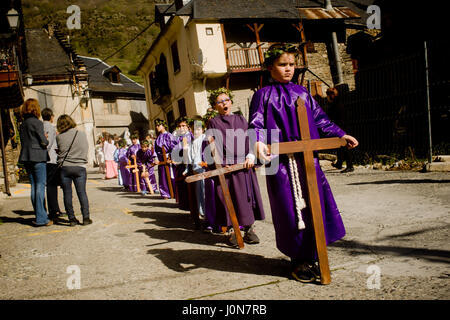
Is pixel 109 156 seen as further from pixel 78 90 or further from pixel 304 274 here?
pixel 304 274

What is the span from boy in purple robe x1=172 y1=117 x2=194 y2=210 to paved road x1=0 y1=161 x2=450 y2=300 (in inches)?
16.5

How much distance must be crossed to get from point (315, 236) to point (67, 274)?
8.13 ft

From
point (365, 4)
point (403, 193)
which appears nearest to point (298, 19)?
point (365, 4)

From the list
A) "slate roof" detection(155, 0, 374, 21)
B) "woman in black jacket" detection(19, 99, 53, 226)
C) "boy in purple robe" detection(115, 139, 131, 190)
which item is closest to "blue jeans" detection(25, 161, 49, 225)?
"woman in black jacket" detection(19, 99, 53, 226)

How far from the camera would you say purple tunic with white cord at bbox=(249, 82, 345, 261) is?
2.90m

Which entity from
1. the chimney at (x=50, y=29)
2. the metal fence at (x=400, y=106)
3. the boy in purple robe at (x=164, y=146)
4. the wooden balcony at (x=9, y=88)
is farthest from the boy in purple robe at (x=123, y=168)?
the chimney at (x=50, y=29)

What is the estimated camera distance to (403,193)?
19.2 feet

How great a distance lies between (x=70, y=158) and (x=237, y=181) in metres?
3.13

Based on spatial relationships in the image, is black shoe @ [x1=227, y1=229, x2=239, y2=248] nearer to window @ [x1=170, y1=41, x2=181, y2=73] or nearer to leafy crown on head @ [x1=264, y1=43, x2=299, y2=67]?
leafy crown on head @ [x1=264, y1=43, x2=299, y2=67]

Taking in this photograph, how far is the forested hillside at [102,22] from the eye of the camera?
23.9 meters

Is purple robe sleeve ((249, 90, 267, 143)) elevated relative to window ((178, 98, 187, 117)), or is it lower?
lower

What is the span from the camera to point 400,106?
31.3ft

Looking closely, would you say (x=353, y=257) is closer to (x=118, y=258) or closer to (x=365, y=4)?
(x=118, y=258)

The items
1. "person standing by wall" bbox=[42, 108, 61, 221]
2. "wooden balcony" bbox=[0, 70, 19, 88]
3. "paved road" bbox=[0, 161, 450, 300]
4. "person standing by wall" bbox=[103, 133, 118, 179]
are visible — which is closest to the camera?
"paved road" bbox=[0, 161, 450, 300]
